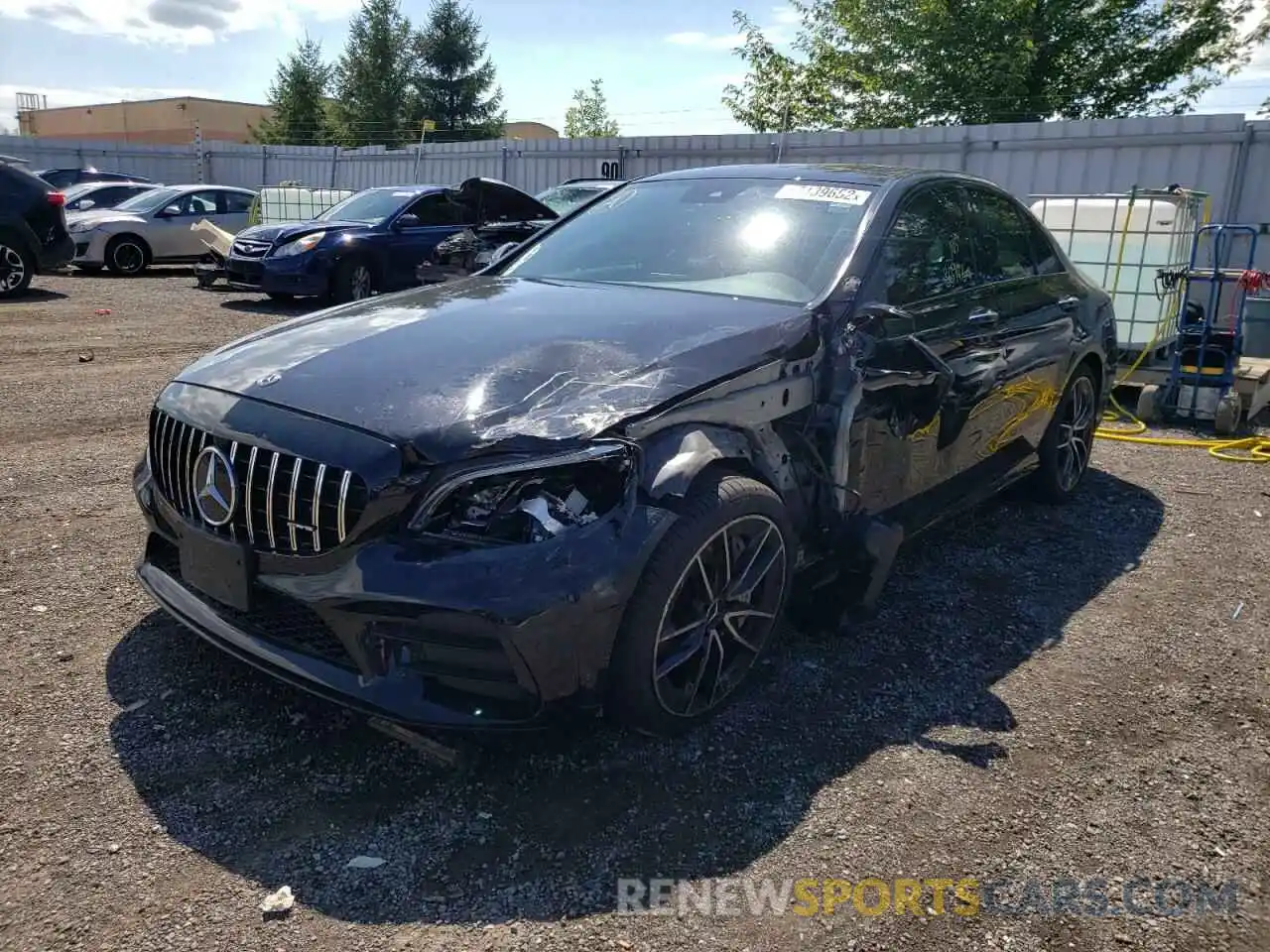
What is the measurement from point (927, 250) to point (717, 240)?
0.87 meters

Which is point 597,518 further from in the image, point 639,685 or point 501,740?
point 501,740

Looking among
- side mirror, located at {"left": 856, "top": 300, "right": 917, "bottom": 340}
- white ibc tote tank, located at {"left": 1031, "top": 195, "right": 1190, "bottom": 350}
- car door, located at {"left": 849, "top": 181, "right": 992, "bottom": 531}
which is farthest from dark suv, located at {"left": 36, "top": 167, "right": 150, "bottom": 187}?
side mirror, located at {"left": 856, "top": 300, "right": 917, "bottom": 340}

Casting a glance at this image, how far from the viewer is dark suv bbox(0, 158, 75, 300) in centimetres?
1164

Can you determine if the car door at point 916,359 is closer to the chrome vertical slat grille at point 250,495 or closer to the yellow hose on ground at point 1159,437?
the chrome vertical slat grille at point 250,495

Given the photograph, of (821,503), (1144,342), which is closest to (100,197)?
(1144,342)

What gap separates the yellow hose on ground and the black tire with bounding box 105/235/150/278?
14.7 meters

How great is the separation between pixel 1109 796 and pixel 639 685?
1386 mm

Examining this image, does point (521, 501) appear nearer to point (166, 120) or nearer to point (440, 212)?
point (440, 212)

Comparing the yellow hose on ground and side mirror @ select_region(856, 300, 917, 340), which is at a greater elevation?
side mirror @ select_region(856, 300, 917, 340)

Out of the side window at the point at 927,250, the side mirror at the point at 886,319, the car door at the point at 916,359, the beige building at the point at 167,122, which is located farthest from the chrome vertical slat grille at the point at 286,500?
the beige building at the point at 167,122

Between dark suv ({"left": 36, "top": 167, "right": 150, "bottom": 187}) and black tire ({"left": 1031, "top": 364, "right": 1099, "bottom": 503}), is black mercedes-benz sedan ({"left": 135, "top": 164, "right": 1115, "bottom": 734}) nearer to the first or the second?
black tire ({"left": 1031, "top": 364, "right": 1099, "bottom": 503})

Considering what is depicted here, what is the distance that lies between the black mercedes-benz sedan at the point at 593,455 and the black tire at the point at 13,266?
10.6m

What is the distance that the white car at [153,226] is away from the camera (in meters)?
15.8

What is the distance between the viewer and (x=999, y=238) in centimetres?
464
